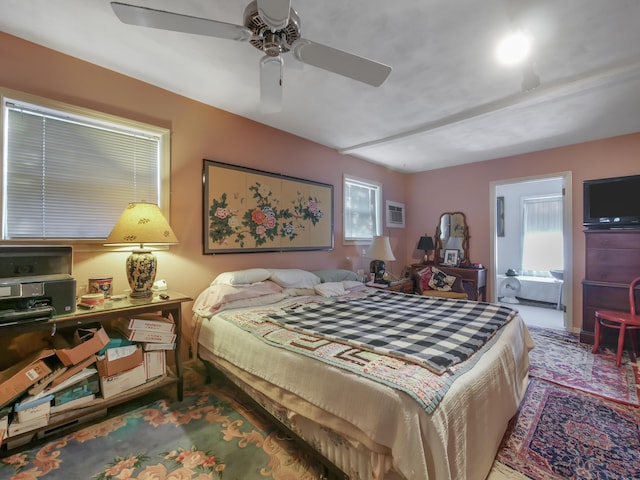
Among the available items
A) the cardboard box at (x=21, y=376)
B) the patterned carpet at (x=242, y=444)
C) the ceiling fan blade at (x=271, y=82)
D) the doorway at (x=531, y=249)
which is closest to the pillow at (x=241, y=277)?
the patterned carpet at (x=242, y=444)

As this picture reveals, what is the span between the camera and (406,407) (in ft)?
3.51

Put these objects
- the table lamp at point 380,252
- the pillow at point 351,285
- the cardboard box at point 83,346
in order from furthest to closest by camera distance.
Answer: the table lamp at point 380,252, the pillow at point 351,285, the cardboard box at point 83,346

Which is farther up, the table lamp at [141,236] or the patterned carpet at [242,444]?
the table lamp at [141,236]

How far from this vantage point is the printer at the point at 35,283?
1.46 meters

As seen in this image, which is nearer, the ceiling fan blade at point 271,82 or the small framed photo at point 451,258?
the ceiling fan blade at point 271,82

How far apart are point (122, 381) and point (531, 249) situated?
22.6 feet

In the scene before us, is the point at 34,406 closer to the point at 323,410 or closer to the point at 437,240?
the point at 323,410

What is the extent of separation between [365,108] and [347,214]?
1.74 metres

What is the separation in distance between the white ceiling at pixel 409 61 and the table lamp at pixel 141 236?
1.10m

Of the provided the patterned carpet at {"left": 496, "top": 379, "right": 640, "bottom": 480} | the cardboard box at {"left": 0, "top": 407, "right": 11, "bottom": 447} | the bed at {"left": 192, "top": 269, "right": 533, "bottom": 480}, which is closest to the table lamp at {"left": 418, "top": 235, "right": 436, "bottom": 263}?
the bed at {"left": 192, "top": 269, "right": 533, "bottom": 480}

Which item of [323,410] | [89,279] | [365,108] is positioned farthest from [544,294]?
[89,279]

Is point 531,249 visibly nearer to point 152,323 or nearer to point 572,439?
point 572,439

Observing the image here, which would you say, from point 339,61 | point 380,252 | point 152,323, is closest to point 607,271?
point 380,252

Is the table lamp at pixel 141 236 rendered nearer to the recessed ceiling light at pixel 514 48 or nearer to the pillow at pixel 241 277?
the pillow at pixel 241 277
